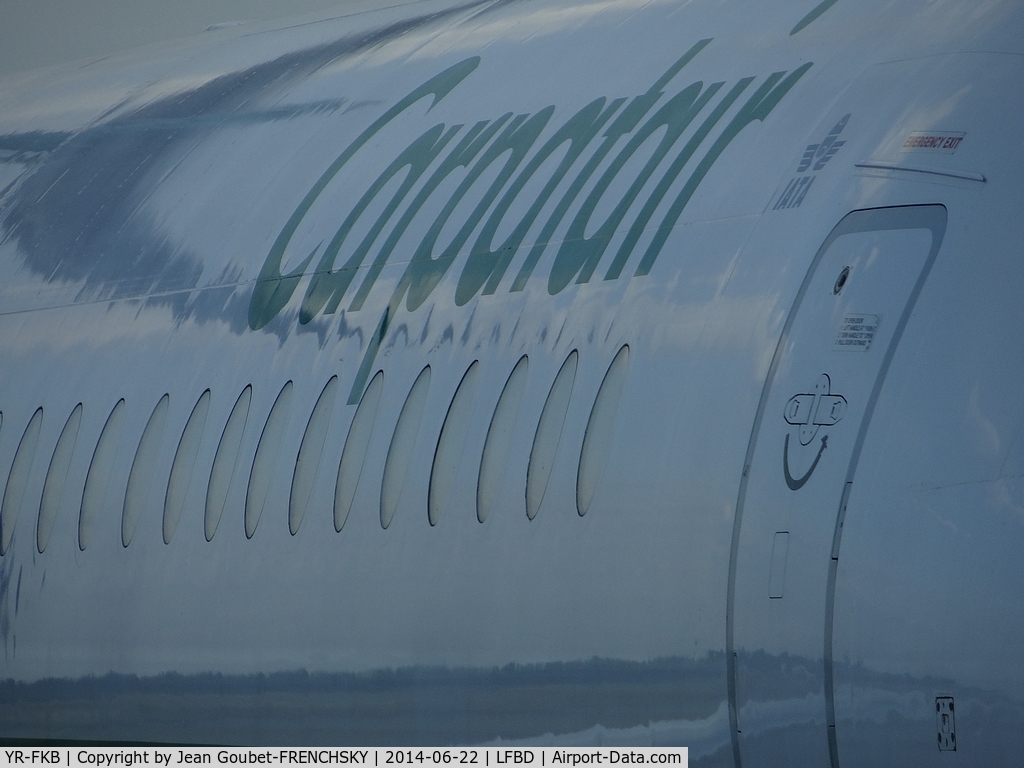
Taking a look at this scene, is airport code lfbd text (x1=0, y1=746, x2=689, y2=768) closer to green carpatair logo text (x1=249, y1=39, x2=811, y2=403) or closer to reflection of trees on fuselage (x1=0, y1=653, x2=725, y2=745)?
reflection of trees on fuselage (x1=0, y1=653, x2=725, y2=745)

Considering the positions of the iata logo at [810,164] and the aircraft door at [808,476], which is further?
the iata logo at [810,164]

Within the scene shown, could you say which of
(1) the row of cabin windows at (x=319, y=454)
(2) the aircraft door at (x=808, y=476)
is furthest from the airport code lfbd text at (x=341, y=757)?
(1) the row of cabin windows at (x=319, y=454)

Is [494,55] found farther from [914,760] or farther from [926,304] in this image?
[914,760]

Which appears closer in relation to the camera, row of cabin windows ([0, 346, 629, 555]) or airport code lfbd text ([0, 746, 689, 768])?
airport code lfbd text ([0, 746, 689, 768])

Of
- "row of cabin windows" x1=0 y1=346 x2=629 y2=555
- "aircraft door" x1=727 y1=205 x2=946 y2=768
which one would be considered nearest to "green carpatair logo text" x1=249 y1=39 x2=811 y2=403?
"row of cabin windows" x1=0 y1=346 x2=629 y2=555

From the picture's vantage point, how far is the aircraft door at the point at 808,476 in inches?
209

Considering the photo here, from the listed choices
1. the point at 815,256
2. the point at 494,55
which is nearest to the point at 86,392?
the point at 494,55

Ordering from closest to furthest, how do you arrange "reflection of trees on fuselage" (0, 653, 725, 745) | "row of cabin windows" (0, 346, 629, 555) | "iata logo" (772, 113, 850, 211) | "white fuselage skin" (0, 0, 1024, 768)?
"white fuselage skin" (0, 0, 1024, 768) → "reflection of trees on fuselage" (0, 653, 725, 745) → "iata logo" (772, 113, 850, 211) → "row of cabin windows" (0, 346, 629, 555)

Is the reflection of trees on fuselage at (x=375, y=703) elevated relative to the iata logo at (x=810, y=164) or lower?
lower

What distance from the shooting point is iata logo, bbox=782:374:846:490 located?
213 inches

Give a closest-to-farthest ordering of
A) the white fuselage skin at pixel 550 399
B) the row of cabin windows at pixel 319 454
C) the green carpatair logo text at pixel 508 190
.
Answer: the white fuselage skin at pixel 550 399 → the row of cabin windows at pixel 319 454 → the green carpatair logo text at pixel 508 190

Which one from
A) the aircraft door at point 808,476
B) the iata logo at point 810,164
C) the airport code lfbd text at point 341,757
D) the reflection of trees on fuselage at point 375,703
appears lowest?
the airport code lfbd text at point 341,757

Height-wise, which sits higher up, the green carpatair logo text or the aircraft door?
the green carpatair logo text

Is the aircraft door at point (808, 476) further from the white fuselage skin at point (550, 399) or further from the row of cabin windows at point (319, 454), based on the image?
the row of cabin windows at point (319, 454)
